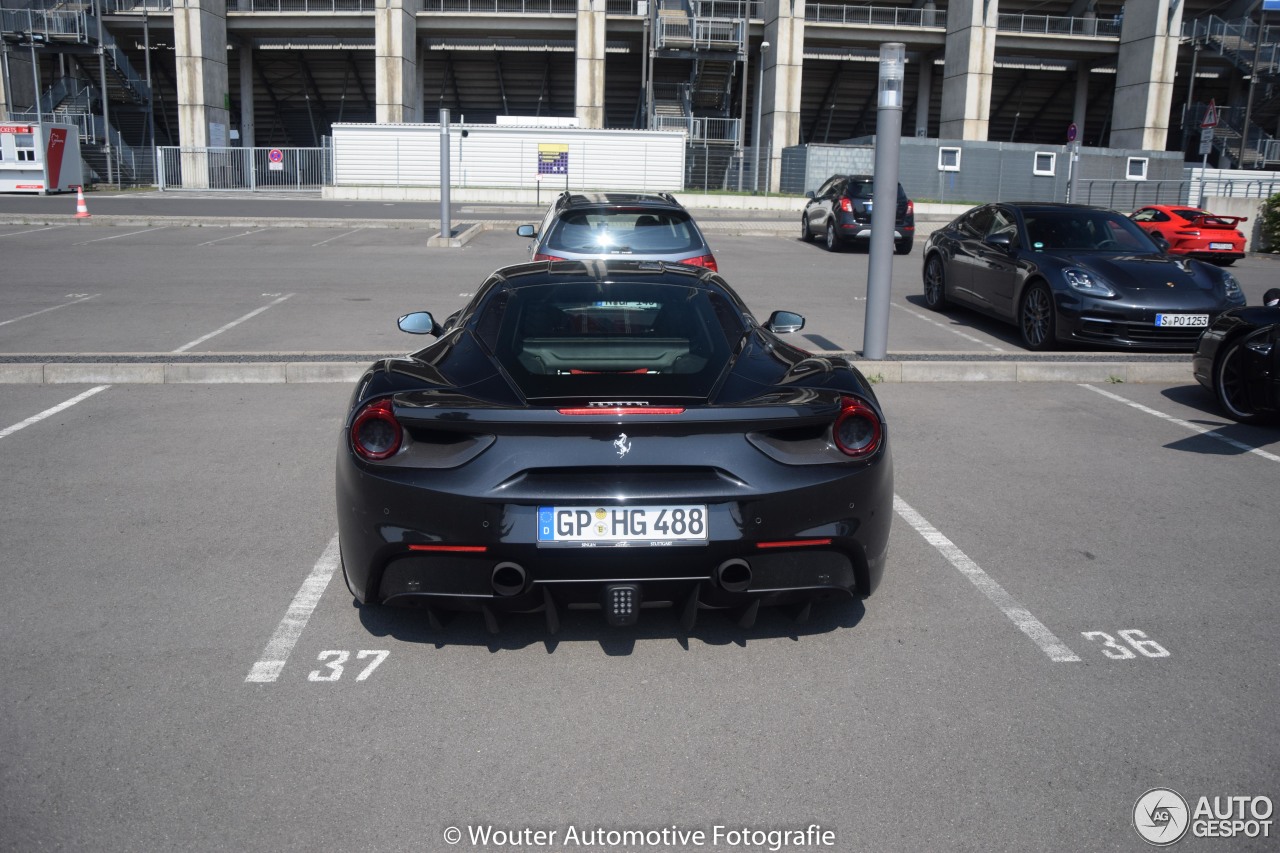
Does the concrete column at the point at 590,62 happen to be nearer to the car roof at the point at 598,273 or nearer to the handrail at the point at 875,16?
the handrail at the point at 875,16

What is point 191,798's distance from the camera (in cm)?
307

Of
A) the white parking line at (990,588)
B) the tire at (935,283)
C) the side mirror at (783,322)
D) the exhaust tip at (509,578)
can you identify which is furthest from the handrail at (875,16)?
the exhaust tip at (509,578)

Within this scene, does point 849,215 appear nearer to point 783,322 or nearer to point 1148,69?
point 783,322

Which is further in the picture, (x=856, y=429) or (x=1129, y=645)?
(x=1129, y=645)

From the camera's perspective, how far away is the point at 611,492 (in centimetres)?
353

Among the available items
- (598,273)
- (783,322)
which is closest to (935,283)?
(783,322)

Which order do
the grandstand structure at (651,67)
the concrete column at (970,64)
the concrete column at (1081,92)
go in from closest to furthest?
the grandstand structure at (651,67) < the concrete column at (970,64) < the concrete column at (1081,92)

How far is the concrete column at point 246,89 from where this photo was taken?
5028cm

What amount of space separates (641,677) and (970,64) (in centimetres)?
4799

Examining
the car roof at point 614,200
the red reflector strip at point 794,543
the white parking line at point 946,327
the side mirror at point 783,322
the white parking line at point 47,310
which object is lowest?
the white parking line at point 47,310

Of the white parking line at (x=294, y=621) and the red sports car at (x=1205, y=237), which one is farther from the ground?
the red sports car at (x=1205, y=237)

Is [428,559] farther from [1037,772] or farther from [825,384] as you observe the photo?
[1037,772]

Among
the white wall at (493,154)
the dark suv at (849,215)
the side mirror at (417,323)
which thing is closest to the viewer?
the side mirror at (417,323)

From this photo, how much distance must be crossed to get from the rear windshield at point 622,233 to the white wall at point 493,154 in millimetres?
31101
